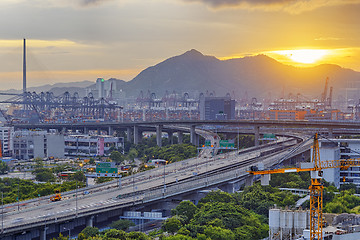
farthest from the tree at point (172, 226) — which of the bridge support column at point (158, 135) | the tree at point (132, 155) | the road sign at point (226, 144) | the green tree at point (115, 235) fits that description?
the bridge support column at point (158, 135)

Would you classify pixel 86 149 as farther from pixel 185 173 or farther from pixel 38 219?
pixel 38 219

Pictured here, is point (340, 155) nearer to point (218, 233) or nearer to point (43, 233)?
point (218, 233)

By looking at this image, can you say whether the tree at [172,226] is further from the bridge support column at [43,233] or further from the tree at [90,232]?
the bridge support column at [43,233]

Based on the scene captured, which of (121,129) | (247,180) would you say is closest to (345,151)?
(247,180)

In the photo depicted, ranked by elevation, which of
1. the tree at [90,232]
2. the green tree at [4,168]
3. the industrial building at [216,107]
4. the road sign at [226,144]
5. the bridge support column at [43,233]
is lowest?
the green tree at [4,168]

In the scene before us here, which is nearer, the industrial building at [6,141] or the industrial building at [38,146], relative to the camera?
the industrial building at [38,146]

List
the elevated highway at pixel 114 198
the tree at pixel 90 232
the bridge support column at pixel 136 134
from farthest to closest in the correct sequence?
the bridge support column at pixel 136 134 < the elevated highway at pixel 114 198 < the tree at pixel 90 232

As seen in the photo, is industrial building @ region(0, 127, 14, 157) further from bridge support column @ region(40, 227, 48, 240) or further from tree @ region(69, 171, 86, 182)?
bridge support column @ region(40, 227, 48, 240)
